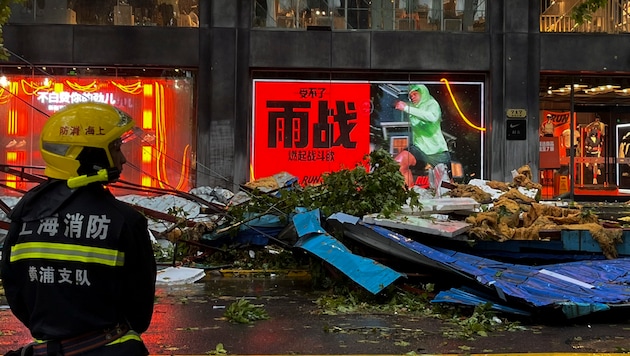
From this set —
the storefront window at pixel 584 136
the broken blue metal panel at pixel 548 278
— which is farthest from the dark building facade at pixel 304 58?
the broken blue metal panel at pixel 548 278

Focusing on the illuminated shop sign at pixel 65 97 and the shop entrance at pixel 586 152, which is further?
the shop entrance at pixel 586 152

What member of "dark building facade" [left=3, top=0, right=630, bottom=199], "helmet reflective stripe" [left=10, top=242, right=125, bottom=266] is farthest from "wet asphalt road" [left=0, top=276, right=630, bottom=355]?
"dark building facade" [left=3, top=0, right=630, bottom=199]

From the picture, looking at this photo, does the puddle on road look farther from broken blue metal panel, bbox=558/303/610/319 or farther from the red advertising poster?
the red advertising poster

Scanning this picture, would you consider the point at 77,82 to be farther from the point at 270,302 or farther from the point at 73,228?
the point at 73,228

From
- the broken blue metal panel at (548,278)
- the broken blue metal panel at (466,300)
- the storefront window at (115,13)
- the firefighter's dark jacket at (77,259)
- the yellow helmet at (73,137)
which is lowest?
the broken blue metal panel at (466,300)

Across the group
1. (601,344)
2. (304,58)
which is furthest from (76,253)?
(304,58)

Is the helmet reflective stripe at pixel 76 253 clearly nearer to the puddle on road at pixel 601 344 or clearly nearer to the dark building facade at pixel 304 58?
the puddle on road at pixel 601 344

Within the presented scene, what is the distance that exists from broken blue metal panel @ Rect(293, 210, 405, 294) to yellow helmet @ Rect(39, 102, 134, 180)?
190 inches

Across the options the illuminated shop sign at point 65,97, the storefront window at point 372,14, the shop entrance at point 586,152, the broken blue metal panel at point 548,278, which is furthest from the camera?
the shop entrance at point 586,152

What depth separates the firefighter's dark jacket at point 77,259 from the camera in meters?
2.54

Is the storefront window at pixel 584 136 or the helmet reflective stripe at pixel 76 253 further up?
the storefront window at pixel 584 136

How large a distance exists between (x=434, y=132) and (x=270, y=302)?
10362 millimetres

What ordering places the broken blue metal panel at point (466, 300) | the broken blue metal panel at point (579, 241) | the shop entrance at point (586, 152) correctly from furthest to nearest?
the shop entrance at point (586, 152) → the broken blue metal panel at point (579, 241) → the broken blue metal panel at point (466, 300)

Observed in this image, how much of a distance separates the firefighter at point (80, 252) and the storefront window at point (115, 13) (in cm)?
1505
